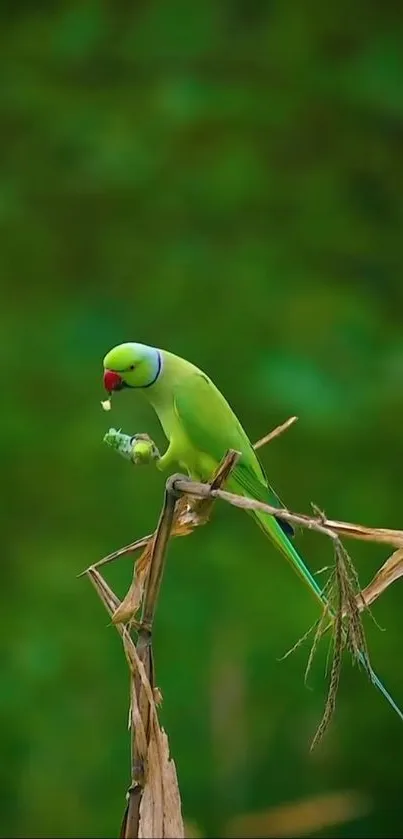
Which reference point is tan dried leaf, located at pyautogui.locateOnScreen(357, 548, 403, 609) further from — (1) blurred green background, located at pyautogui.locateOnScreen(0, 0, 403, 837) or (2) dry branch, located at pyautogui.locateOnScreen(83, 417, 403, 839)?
(1) blurred green background, located at pyautogui.locateOnScreen(0, 0, 403, 837)

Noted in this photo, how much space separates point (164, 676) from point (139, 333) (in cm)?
32

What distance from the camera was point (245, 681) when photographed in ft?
3.36

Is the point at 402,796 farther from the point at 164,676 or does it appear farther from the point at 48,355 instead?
the point at 48,355

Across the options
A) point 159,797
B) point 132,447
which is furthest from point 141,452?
point 159,797

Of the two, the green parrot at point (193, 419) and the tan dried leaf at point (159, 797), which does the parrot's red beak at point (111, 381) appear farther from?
the tan dried leaf at point (159, 797)

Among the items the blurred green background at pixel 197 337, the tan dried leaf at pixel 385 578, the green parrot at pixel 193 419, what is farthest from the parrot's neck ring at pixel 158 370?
the blurred green background at pixel 197 337

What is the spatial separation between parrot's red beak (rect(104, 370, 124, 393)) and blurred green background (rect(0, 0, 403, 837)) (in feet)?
2.02

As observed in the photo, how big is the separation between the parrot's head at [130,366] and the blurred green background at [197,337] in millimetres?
604

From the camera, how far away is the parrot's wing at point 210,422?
0.46 metres

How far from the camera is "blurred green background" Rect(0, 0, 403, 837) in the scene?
1.09m

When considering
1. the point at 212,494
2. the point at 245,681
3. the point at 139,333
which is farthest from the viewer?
the point at 139,333

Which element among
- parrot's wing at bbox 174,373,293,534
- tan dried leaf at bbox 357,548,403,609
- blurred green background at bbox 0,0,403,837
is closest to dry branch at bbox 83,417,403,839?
tan dried leaf at bbox 357,548,403,609

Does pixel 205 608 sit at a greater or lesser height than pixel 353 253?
lesser

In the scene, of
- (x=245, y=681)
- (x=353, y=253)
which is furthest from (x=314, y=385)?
(x=245, y=681)
